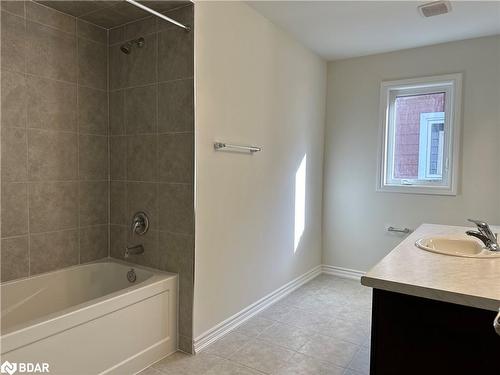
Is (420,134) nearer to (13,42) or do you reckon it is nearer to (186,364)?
(186,364)

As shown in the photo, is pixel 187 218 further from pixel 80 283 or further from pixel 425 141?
pixel 425 141

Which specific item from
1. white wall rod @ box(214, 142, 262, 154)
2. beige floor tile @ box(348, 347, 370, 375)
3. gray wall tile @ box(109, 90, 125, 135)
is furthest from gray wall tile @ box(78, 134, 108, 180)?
beige floor tile @ box(348, 347, 370, 375)

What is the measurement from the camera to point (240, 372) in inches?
79.0

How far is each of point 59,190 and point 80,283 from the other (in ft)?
2.17

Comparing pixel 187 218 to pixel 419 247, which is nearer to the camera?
pixel 419 247

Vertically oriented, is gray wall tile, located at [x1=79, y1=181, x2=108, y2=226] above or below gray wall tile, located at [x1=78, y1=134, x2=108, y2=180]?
below

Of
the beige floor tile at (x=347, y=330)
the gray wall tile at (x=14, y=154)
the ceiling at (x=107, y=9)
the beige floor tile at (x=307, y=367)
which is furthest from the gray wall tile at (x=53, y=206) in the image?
the beige floor tile at (x=347, y=330)

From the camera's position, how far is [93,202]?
2.54m

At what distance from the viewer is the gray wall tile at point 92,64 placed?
2.42 m

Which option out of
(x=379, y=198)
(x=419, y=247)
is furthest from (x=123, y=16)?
(x=379, y=198)

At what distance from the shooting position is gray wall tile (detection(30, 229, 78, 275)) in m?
2.20

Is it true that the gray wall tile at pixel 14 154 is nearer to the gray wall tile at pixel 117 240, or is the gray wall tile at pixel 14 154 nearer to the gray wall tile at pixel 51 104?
the gray wall tile at pixel 51 104

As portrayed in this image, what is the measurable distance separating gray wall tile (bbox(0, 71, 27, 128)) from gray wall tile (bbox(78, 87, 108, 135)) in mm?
368

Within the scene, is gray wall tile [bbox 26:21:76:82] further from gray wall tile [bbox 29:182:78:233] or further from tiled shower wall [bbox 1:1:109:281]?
gray wall tile [bbox 29:182:78:233]
